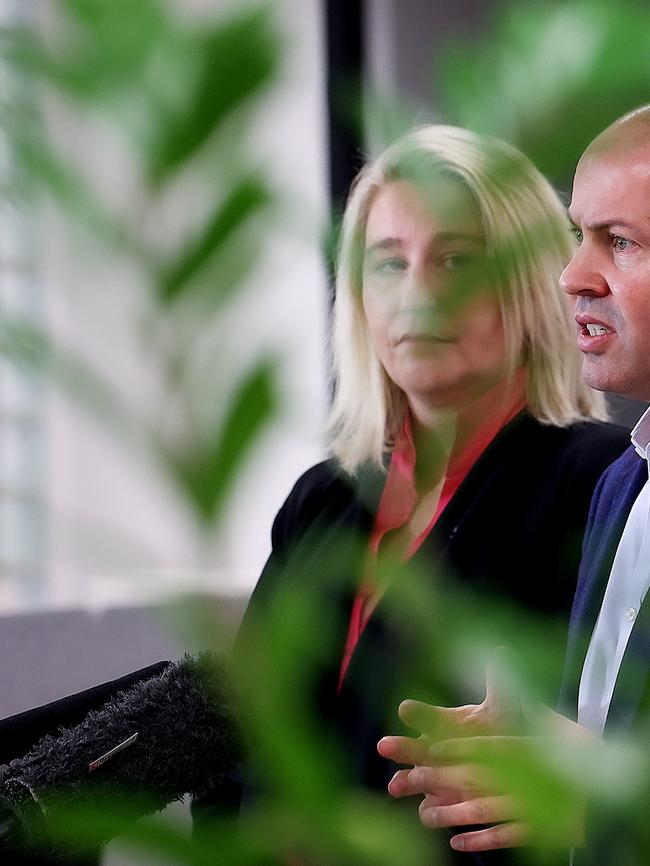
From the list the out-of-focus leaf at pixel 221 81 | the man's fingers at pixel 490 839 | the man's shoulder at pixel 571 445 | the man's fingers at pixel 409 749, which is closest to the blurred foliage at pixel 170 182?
the out-of-focus leaf at pixel 221 81

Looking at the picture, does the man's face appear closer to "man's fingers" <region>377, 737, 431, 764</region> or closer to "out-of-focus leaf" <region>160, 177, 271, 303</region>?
"out-of-focus leaf" <region>160, 177, 271, 303</region>

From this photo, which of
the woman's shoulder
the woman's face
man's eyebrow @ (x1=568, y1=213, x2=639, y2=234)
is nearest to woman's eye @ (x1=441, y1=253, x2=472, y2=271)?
the woman's face

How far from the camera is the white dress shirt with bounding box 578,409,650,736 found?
3.06ft

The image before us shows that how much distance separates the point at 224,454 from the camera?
0.13 meters

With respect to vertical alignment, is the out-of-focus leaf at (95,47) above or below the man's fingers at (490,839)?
above

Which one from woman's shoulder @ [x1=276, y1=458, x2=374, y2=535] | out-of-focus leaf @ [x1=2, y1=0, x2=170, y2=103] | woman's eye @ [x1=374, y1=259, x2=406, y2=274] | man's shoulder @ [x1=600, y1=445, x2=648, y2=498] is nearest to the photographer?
out-of-focus leaf @ [x1=2, y1=0, x2=170, y2=103]

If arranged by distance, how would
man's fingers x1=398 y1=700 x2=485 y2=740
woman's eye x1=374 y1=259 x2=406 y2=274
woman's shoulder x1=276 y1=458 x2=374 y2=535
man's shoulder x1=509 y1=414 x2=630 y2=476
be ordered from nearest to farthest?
woman's eye x1=374 y1=259 x2=406 y2=274, man's fingers x1=398 y1=700 x2=485 y2=740, man's shoulder x1=509 y1=414 x2=630 y2=476, woman's shoulder x1=276 y1=458 x2=374 y2=535

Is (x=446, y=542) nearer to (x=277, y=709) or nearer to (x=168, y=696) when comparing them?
(x=168, y=696)

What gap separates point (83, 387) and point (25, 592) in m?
6.26

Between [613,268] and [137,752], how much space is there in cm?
77

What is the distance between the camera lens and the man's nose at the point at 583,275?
0.42 meters

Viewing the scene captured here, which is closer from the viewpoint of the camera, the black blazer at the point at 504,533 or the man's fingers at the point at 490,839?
the man's fingers at the point at 490,839

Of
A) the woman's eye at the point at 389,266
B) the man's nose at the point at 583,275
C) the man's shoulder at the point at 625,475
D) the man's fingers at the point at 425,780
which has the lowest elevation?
the man's fingers at the point at 425,780

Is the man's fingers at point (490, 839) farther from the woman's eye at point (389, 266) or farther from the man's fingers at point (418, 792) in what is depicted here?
the woman's eye at point (389, 266)
